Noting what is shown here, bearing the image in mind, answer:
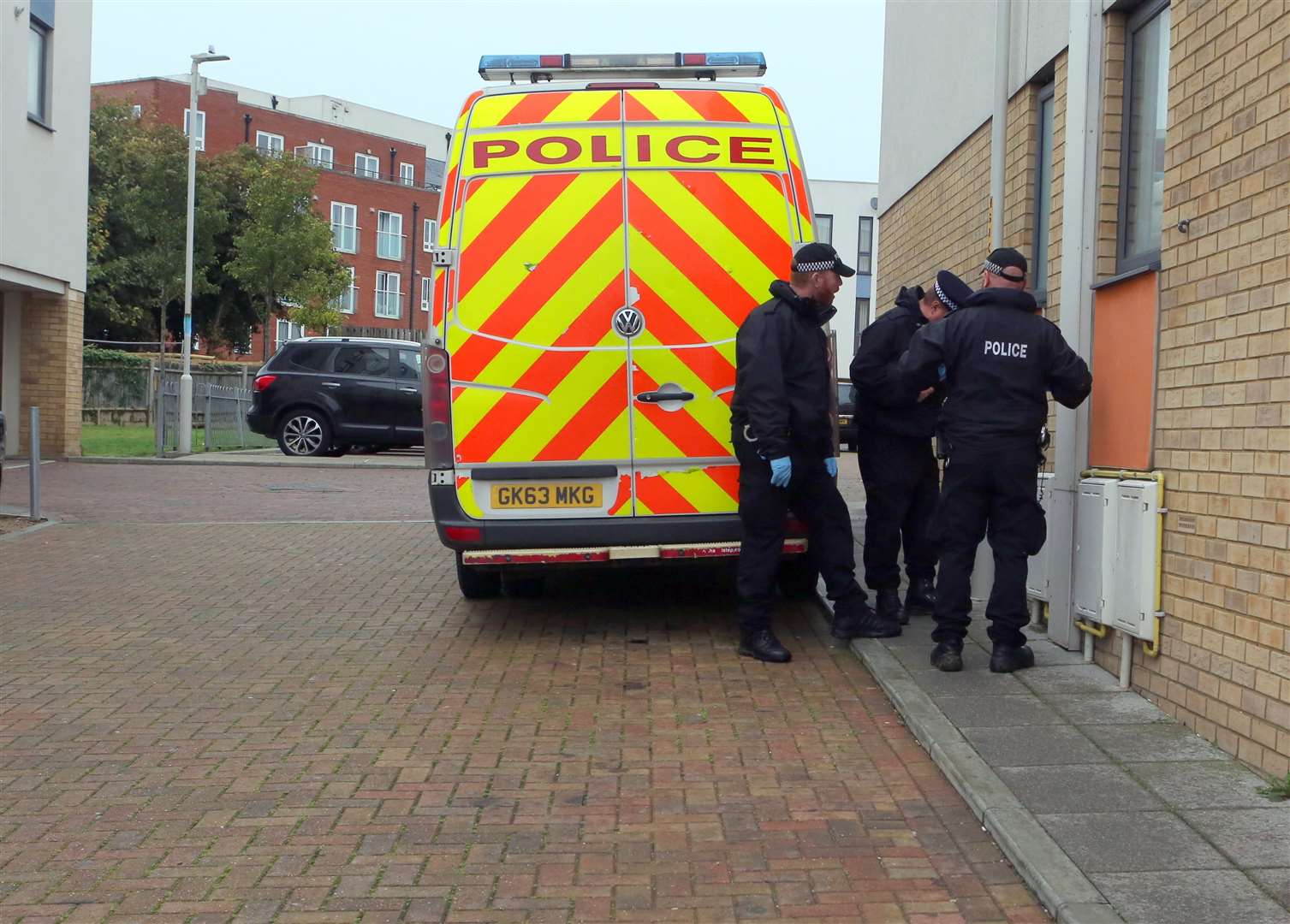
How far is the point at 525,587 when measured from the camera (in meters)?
8.89

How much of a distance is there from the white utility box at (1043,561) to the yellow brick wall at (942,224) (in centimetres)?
247

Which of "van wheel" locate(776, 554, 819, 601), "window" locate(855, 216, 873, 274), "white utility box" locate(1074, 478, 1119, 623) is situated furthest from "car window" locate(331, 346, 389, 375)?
"window" locate(855, 216, 873, 274)

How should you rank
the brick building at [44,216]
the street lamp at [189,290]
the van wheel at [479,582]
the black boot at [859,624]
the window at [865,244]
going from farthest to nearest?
the window at [865,244] < the street lamp at [189,290] < the brick building at [44,216] < the van wheel at [479,582] < the black boot at [859,624]

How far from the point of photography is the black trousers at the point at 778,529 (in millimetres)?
6961

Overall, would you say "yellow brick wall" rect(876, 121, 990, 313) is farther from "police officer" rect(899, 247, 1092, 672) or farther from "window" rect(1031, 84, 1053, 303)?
"police officer" rect(899, 247, 1092, 672)

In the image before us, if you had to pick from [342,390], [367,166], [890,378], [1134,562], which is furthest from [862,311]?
[1134,562]

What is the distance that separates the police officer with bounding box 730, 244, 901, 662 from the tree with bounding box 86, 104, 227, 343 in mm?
37601

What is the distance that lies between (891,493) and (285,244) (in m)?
35.8

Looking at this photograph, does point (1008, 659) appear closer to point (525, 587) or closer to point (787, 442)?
point (787, 442)

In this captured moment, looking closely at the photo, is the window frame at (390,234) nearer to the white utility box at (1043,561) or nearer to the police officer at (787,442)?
the police officer at (787,442)

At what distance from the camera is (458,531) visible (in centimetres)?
734

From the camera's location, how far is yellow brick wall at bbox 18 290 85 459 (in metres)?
21.2

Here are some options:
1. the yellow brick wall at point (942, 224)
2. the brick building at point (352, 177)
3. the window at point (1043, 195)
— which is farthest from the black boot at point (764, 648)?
the brick building at point (352, 177)

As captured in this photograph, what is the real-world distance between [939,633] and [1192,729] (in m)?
1.35
